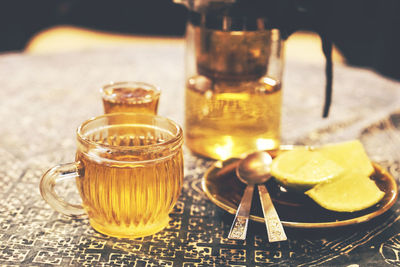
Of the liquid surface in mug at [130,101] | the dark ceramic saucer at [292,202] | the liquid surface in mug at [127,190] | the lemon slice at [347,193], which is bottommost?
the dark ceramic saucer at [292,202]

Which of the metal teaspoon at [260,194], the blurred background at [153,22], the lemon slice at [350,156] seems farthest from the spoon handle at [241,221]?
the blurred background at [153,22]

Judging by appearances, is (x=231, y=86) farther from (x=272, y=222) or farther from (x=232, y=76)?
(x=272, y=222)

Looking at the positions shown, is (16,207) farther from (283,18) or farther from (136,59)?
(136,59)

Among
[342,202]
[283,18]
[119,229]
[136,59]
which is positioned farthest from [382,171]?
[136,59]

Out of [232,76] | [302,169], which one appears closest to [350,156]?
[302,169]

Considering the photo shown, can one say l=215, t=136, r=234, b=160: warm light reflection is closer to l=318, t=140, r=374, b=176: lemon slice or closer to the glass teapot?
the glass teapot

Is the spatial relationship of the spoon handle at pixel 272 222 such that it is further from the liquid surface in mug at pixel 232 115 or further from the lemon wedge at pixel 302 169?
the liquid surface in mug at pixel 232 115

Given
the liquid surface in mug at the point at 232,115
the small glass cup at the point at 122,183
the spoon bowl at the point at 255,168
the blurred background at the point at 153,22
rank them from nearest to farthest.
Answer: the small glass cup at the point at 122,183
the spoon bowl at the point at 255,168
the liquid surface in mug at the point at 232,115
the blurred background at the point at 153,22
